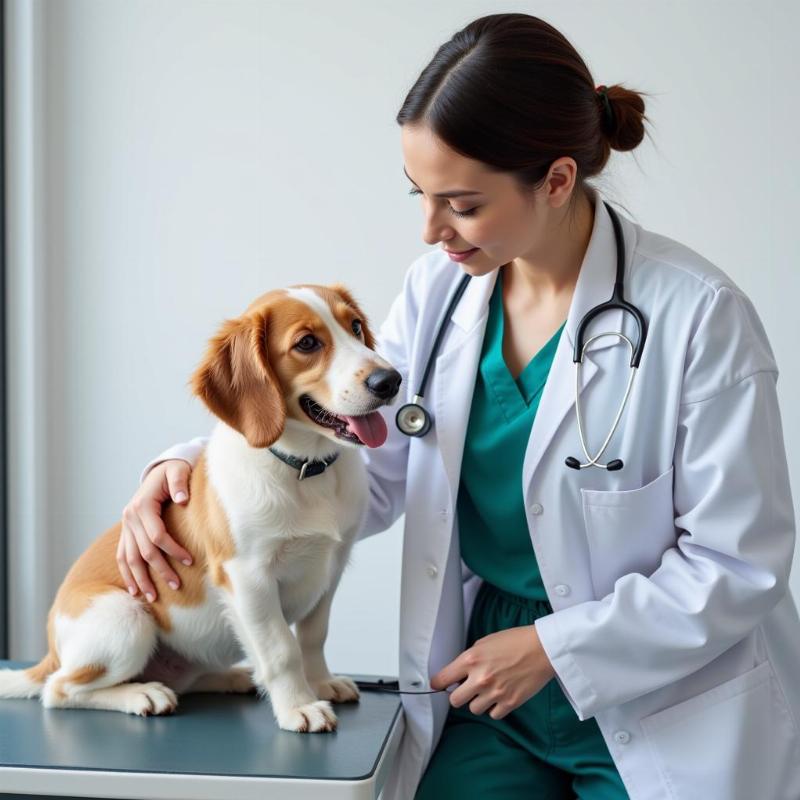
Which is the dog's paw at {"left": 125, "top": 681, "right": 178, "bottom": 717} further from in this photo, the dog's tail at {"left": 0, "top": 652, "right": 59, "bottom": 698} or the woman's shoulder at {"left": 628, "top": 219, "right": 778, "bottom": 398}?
the woman's shoulder at {"left": 628, "top": 219, "right": 778, "bottom": 398}

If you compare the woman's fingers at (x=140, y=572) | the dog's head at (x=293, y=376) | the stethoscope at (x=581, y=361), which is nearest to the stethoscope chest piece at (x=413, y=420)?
the stethoscope at (x=581, y=361)

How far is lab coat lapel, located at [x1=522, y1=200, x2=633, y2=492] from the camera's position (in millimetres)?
1388

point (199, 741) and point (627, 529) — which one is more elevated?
point (627, 529)

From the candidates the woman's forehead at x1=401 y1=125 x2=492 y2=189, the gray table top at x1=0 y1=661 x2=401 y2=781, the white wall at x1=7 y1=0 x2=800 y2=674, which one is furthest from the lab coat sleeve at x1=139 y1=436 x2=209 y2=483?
the white wall at x1=7 y1=0 x2=800 y2=674

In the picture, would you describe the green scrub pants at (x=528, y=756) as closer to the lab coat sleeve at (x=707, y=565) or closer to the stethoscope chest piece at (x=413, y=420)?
the lab coat sleeve at (x=707, y=565)

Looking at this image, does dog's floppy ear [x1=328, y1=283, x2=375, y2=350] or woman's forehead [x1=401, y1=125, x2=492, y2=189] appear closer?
woman's forehead [x1=401, y1=125, x2=492, y2=189]

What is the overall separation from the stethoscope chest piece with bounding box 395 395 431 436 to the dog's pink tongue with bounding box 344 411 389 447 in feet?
0.35

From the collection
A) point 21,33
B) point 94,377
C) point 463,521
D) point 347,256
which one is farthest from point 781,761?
point 21,33

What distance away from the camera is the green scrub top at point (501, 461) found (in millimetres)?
1471

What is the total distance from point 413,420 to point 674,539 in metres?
0.41

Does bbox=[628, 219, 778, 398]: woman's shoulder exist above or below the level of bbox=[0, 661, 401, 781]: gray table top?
above

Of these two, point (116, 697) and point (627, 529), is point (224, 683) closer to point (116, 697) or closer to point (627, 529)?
point (116, 697)

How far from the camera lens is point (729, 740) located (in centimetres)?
129

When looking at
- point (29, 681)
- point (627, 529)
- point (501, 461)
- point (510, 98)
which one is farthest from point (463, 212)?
point (29, 681)
